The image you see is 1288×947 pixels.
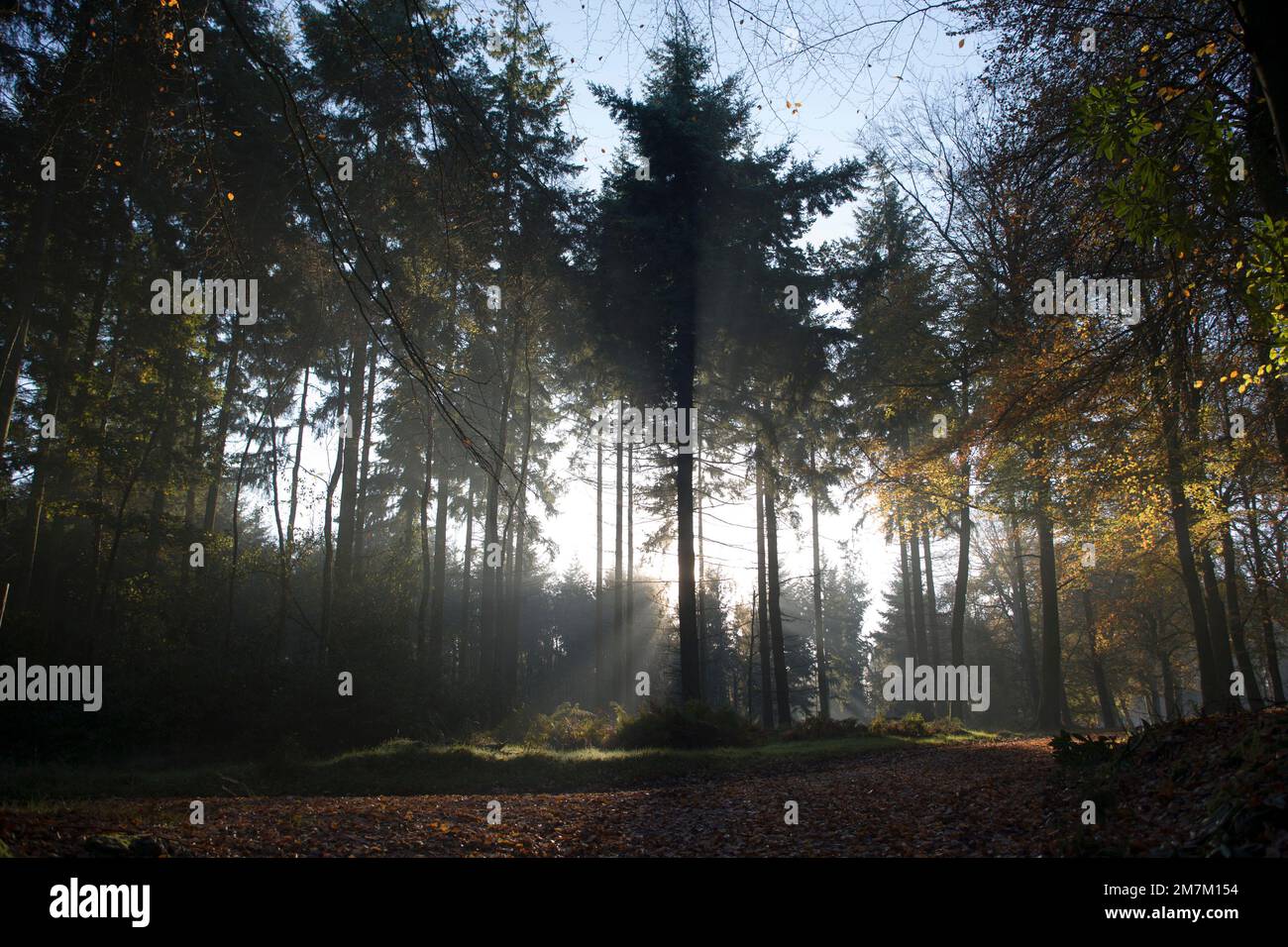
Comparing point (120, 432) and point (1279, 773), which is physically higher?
point (120, 432)

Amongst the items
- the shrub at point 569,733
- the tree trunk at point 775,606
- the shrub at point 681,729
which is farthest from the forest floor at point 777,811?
the tree trunk at point 775,606

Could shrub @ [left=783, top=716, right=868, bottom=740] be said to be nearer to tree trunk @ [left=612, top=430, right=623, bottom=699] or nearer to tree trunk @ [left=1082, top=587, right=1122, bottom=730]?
tree trunk @ [left=612, top=430, right=623, bottom=699]

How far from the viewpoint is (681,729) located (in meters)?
15.1

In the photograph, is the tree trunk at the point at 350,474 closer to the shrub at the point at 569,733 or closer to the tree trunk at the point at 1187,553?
the shrub at the point at 569,733

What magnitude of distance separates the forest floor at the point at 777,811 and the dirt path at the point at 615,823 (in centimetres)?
3

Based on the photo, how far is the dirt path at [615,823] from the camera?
213 inches

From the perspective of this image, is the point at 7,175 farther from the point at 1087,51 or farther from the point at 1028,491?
the point at 1028,491

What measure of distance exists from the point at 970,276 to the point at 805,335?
166 inches

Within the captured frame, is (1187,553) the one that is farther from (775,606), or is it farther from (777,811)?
(777,811)

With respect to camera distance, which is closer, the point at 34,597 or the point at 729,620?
the point at 34,597

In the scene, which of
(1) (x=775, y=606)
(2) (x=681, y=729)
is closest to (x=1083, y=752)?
(2) (x=681, y=729)

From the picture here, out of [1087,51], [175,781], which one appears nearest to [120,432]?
[175,781]

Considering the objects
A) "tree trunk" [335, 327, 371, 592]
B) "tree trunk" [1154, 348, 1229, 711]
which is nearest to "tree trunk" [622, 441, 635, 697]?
"tree trunk" [335, 327, 371, 592]

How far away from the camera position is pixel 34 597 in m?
17.1
